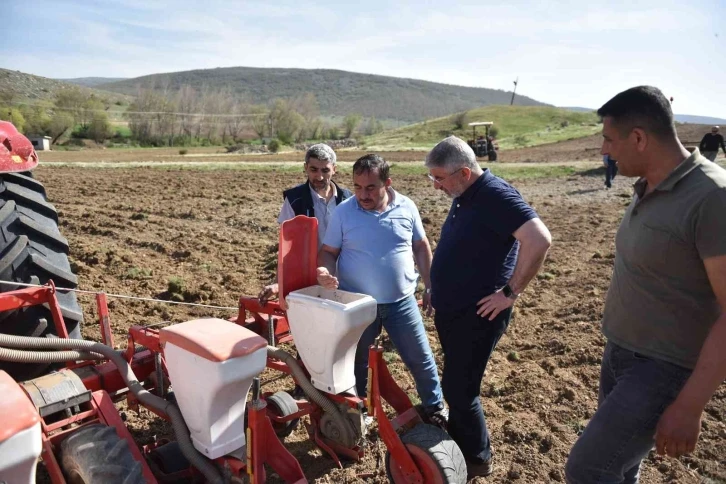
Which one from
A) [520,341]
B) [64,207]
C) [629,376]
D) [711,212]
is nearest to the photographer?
[711,212]

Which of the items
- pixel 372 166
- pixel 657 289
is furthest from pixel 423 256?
pixel 657 289

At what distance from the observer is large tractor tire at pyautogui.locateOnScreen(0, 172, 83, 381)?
2.99 meters

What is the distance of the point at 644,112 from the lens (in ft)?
6.36

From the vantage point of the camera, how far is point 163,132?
54281mm

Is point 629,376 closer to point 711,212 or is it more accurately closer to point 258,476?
point 711,212

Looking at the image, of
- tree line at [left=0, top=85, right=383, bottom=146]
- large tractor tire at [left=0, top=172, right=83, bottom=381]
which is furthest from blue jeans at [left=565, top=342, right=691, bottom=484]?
tree line at [left=0, top=85, right=383, bottom=146]

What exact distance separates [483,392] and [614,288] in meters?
1.97

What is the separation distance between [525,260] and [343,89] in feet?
536

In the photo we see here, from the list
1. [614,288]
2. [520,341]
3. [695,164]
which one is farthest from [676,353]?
[520,341]

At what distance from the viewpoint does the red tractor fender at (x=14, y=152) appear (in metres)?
3.33


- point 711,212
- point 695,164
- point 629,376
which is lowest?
point 629,376

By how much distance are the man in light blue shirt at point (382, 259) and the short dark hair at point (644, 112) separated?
1.33 meters

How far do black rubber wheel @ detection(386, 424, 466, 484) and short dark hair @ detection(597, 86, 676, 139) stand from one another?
4.84 feet

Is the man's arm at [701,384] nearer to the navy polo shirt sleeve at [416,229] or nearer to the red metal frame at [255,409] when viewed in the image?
the red metal frame at [255,409]
